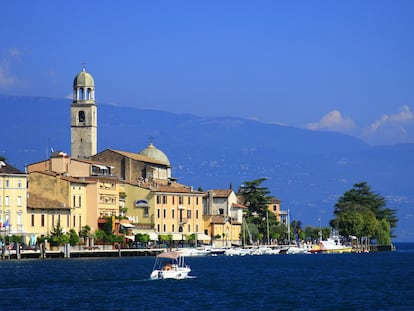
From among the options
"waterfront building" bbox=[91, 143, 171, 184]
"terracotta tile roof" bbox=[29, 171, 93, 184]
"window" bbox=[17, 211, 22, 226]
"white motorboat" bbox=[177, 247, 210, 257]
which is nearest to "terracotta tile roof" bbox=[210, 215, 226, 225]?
"waterfront building" bbox=[91, 143, 171, 184]

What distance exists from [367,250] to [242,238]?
21540 millimetres

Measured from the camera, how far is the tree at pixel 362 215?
166375mm

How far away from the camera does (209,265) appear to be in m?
106

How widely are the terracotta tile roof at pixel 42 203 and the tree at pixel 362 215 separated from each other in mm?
56989

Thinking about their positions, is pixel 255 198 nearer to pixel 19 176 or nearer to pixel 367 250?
pixel 367 250

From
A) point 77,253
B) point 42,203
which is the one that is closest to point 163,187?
point 42,203

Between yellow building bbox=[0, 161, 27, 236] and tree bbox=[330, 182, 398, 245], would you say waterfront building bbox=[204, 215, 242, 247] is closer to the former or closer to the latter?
tree bbox=[330, 182, 398, 245]

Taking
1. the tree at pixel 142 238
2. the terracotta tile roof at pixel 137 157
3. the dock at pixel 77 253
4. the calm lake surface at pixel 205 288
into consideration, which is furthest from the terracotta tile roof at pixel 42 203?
the terracotta tile roof at pixel 137 157

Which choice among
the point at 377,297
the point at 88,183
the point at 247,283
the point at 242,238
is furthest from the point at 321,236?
the point at 377,297

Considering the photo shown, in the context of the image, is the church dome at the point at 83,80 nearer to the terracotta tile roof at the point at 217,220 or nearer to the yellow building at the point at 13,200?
the terracotta tile roof at the point at 217,220

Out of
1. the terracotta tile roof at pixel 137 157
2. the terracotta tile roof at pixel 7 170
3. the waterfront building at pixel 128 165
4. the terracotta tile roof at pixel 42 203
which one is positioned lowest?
the terracotta tile roof at pixel 42 203

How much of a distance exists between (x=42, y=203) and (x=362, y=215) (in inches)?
2541

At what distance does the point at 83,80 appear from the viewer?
149m

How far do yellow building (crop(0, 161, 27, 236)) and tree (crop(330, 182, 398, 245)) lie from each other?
207ft
